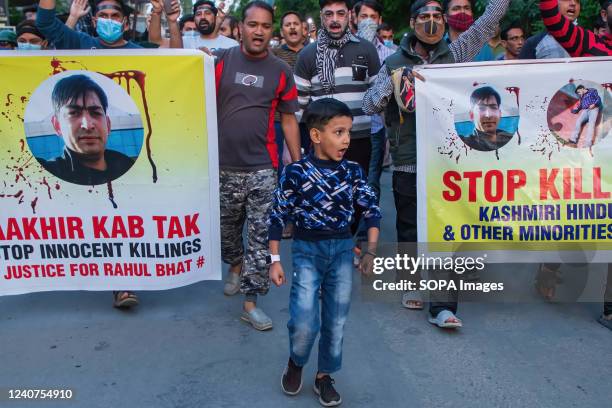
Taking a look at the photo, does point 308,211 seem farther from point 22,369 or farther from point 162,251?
point 22,369

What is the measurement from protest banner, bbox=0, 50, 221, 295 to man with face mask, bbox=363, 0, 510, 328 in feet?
3.79

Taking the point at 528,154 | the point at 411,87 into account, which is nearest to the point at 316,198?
the point at 411,87

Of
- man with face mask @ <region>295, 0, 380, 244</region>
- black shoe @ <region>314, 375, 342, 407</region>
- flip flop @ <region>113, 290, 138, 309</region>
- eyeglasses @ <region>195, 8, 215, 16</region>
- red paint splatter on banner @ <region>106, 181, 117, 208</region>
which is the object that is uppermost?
eyeglasses @ <region>195, 8, 215, 16</region>

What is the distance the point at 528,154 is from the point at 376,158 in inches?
73.6

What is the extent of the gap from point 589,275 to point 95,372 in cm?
356

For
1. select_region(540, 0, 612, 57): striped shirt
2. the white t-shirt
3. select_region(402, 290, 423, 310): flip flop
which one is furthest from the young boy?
the white t-shirt

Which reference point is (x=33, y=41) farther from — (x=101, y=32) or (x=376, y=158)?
(x=376, y=158)

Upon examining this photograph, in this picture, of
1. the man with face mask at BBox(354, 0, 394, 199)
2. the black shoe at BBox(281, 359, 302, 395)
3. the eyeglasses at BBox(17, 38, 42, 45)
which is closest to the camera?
the black shoe at BBox(281, 359, 302, 395)

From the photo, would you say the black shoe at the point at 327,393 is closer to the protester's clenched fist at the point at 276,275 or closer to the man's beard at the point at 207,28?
the protester's clenched fist at the point at 276,275

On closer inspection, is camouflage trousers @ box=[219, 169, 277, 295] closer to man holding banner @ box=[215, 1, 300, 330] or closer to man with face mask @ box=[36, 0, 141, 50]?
man holding banner @ box=[215, 1, 300, 330]

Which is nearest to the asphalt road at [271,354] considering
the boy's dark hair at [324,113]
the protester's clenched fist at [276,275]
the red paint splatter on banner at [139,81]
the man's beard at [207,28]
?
the protester's clenched fist at [276,275]

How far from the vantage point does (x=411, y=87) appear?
4055mm

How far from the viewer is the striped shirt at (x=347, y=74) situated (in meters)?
4.76

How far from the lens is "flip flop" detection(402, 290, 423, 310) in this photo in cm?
430
